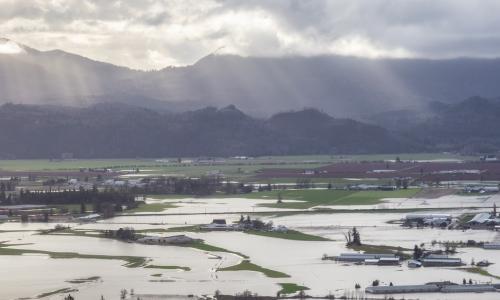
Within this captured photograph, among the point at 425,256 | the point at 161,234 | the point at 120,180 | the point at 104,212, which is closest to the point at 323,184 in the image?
the point at 120,180

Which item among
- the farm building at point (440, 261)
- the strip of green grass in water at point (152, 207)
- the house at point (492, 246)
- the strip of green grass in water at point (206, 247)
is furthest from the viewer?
the strip of green grass in water at point (152, 207)

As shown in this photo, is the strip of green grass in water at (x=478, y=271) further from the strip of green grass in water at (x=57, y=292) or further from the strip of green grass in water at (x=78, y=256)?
the strip of green grass in water at (x=57, y=292)

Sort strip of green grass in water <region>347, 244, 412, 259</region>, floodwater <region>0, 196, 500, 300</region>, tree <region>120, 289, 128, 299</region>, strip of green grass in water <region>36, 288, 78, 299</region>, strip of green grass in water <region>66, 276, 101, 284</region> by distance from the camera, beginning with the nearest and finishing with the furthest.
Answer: tree <region>120, 289, 128, 299</region> → strip of green grass in water <region>36, 288, 78, 299</region> → floodwater <region>0, 196, 500, 300</region> → strip of green grass in water <region>66, 276, 101, 284</region> → strip of green grass in water <region>347, 244, 412, 259</region>

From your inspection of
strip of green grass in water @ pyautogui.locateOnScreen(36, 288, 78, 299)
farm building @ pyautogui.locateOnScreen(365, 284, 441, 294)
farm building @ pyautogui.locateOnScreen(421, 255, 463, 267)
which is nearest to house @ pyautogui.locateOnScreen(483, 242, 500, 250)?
farm building @ pyautogui.locateOnScreen(421, 255, 463, 267)

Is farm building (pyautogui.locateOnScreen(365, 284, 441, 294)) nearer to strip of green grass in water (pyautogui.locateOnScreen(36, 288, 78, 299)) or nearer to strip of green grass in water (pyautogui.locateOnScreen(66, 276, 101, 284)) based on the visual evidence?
strip of green grass in water (pyautogui.locateOnScreen(36, 288, 78, 299))

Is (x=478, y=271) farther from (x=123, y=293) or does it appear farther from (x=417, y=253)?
(x=123, y=293)

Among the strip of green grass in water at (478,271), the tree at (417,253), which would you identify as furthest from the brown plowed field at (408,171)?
the strip of green grass in water at (478,271)
